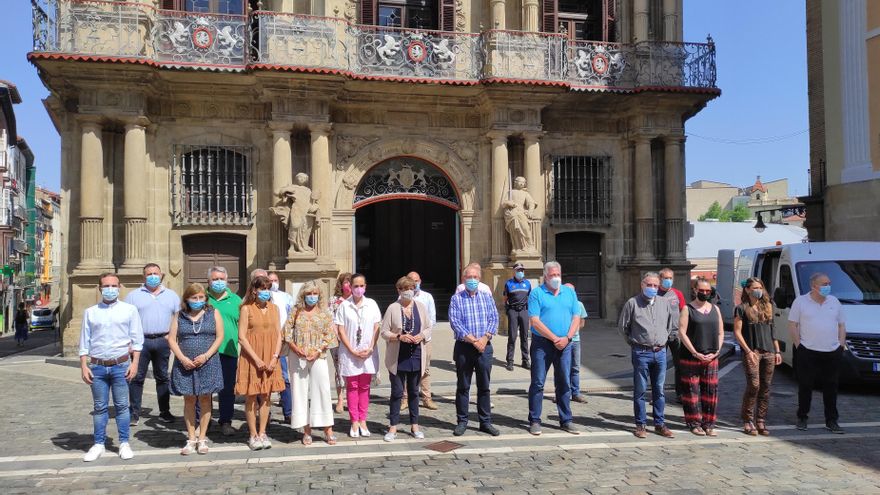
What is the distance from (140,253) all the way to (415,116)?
7072 mm

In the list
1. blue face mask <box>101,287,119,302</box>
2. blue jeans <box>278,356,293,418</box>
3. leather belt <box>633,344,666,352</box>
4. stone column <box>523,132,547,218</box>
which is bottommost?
blue jeans <box>278,356,293,418</box>

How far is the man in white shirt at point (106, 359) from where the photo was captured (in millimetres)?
6355

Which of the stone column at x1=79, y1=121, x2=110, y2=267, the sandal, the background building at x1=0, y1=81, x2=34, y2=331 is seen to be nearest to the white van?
the sandal

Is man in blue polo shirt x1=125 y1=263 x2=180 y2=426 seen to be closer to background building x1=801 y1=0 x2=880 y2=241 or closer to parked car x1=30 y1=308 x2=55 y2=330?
background building x1=801 y1=0 x2=880 y2=241

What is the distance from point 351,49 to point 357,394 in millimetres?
10203

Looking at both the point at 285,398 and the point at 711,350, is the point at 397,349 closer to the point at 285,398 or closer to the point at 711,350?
the point at 285,398

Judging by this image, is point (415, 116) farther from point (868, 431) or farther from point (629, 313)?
point (868, 431)

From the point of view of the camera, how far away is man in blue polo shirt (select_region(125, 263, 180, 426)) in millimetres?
7918

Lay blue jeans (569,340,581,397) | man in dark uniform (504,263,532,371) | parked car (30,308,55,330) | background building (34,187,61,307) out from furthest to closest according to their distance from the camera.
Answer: background building (34,187,61,307) → parked car (30,308,55,330) → man in dark uniform (504,263,532,371) → blue jeans (569,340,581,397)

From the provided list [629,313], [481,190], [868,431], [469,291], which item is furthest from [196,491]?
[481,190]

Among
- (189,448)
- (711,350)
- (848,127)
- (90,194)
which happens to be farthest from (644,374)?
(848,127)

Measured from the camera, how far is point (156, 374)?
315 inches

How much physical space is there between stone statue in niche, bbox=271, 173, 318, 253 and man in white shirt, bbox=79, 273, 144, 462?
7803 mm

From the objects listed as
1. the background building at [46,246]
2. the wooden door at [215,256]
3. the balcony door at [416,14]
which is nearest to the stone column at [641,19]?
the balcony door at [416,14]
